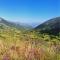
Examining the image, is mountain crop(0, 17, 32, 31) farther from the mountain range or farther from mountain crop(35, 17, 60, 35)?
mountain crop(35, 17, 60, 35)

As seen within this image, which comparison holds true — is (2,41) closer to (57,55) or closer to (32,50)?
(32,50)

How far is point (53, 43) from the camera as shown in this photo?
3.80 metres

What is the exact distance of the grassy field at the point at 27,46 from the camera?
11.1 feet

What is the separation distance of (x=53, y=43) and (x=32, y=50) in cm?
53

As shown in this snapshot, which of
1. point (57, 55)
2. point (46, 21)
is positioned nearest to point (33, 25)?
point (46, 21)

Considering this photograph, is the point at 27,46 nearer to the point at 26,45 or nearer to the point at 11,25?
the point at 26,45

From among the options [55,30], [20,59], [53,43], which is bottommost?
[20,59]

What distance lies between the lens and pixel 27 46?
3541 millimetres

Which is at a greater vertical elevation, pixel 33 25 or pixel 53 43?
pixel 33 25

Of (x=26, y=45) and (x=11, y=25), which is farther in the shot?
(x=11, y=25)

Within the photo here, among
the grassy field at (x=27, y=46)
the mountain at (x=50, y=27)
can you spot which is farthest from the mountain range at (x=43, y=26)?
the grassy field at (x=27, y=46)

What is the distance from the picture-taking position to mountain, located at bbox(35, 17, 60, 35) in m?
4.10

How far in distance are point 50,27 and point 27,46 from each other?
878 millimetres

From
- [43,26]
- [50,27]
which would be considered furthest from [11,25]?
[50,27]
